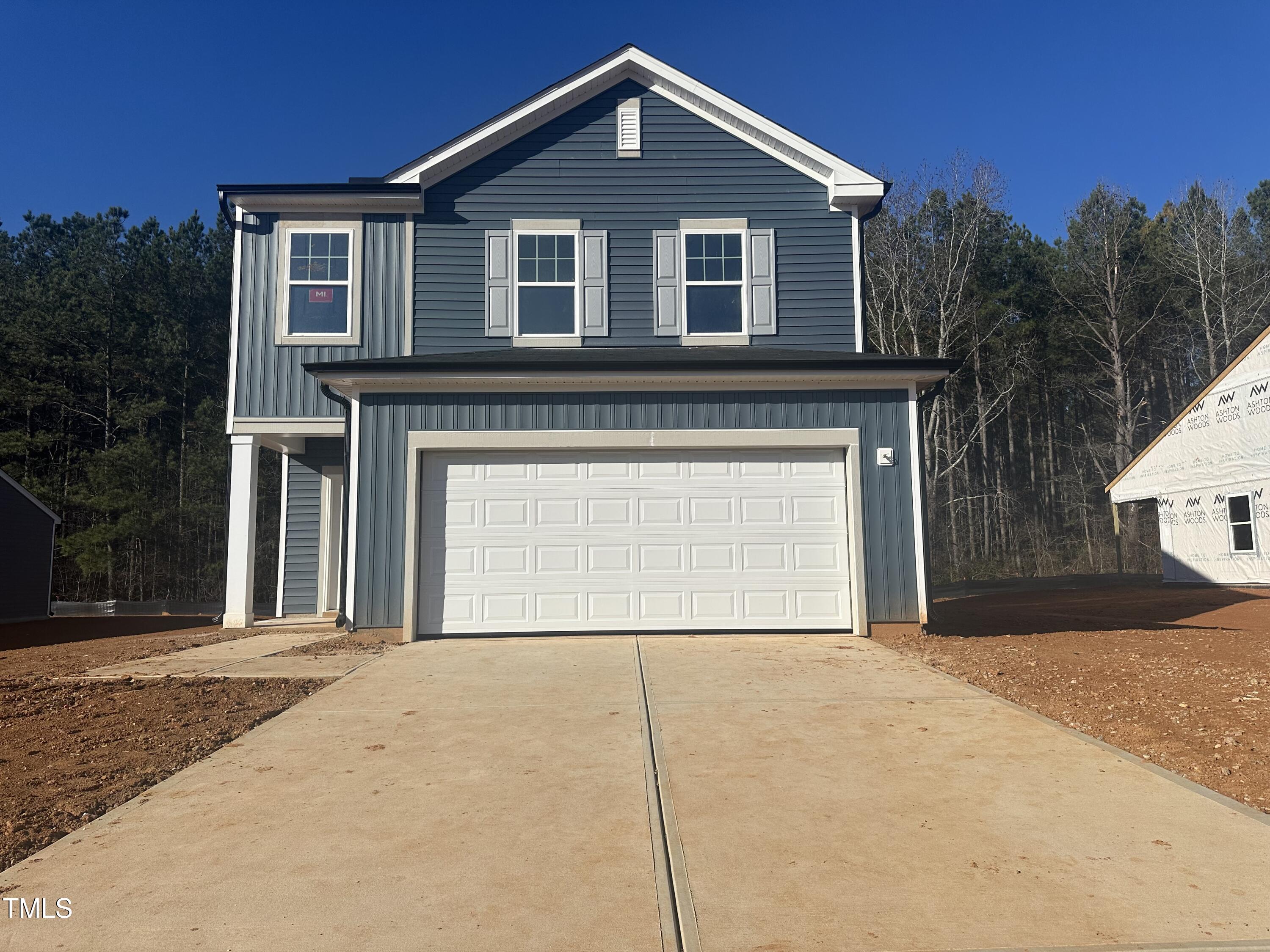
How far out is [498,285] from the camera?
11.8 meters

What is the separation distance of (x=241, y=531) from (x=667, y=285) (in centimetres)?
769

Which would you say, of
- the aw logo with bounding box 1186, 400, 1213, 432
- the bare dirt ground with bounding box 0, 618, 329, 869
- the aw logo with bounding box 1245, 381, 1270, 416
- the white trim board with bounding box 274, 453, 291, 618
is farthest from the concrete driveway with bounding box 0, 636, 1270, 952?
the aw logo with bounding box 1186, 400, 1213, 432

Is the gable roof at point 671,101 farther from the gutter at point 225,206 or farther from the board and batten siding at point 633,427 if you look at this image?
the board and batten siding at point 633,427

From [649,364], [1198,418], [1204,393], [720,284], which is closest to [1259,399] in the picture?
[1204,393]

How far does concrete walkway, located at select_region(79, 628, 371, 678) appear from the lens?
743cm

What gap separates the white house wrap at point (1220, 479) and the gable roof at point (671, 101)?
1260 centimetres

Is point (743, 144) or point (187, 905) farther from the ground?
point (743, 144)

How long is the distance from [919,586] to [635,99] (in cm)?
866

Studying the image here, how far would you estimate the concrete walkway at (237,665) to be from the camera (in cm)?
743

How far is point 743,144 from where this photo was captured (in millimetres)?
12250

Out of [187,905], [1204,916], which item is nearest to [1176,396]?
[1204,916]

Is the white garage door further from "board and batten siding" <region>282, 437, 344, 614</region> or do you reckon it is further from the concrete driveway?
"board and batten siding" <region>282, 437, 344, 614</region>

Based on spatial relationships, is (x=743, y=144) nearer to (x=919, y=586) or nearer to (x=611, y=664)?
(x=919, y=586)

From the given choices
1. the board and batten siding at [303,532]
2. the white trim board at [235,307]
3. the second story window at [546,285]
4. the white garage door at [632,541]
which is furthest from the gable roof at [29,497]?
the white garage door at [632,541]
